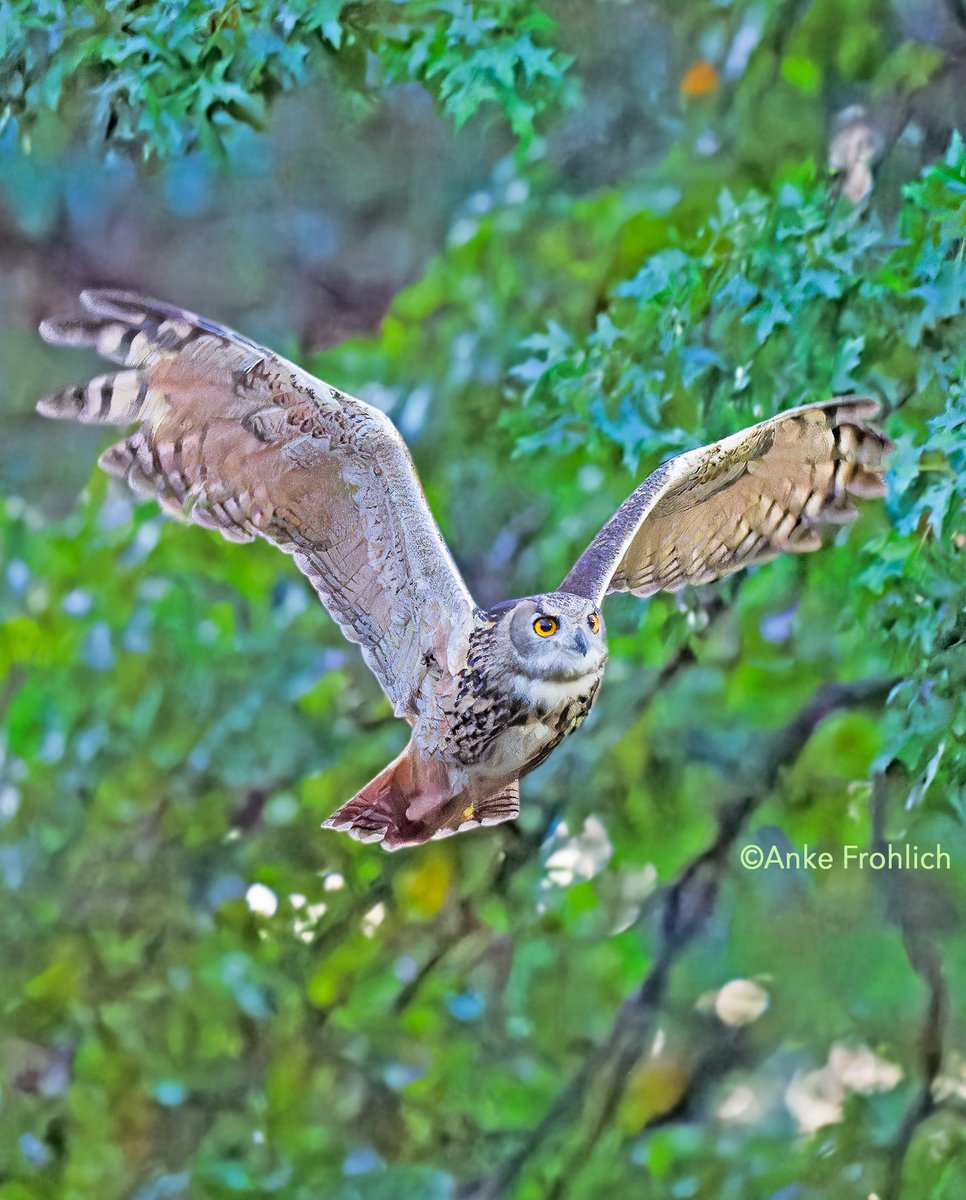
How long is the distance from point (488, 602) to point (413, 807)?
256 mm

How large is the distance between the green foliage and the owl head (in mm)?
620

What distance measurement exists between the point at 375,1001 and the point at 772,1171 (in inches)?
19.9

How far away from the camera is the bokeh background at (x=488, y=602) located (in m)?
1.55

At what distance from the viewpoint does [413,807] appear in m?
1.48

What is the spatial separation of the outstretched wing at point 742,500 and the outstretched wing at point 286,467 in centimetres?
17

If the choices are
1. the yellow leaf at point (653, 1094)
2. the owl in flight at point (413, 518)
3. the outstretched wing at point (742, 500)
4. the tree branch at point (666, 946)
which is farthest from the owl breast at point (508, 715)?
the yellow leaf at point (653, 1094)

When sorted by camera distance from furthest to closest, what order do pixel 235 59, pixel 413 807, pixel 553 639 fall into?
pixel 235 59 < pixel 413 807 < pixel 553 639

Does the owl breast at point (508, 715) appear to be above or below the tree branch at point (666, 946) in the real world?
above

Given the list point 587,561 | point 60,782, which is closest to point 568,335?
point 587,561

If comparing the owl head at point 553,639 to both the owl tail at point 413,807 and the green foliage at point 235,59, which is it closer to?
the owl tail at point 413,807

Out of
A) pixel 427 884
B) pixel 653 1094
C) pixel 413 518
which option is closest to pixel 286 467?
pixel 413 518

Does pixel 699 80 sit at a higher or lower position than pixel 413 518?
higher

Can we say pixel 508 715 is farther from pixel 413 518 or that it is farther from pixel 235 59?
pixel 235 59

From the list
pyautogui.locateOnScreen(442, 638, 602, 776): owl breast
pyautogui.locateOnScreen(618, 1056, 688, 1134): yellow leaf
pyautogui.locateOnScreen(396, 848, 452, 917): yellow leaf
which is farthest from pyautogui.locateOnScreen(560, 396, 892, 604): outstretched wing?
pyautogui.locateOnScreen(618, 1056, 688, 1134): yellow leaf
